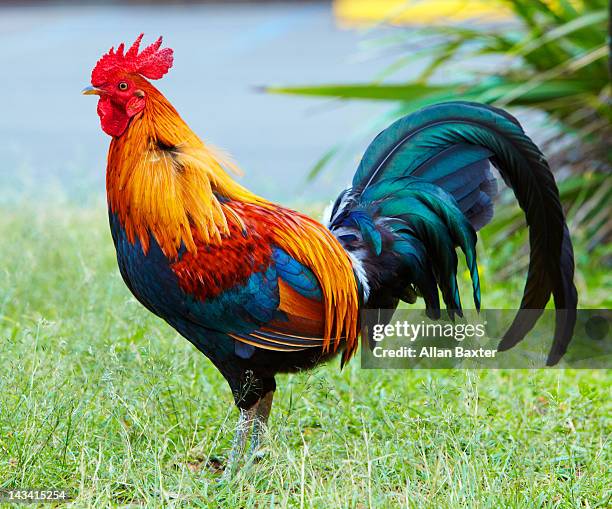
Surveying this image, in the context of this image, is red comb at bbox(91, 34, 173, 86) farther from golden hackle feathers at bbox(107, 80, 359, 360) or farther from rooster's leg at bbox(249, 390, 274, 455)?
rooster's leg at bbox(249, 390, 274, 455)

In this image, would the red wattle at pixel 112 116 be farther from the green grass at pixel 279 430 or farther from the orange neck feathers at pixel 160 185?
the green grass at pixel 279 430

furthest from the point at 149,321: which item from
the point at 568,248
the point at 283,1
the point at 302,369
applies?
the point at 283,1

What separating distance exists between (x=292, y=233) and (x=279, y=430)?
668mm

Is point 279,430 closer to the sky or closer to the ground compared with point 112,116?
closer to the ground

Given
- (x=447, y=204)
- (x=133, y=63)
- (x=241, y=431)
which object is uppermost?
(x=133, y=63)

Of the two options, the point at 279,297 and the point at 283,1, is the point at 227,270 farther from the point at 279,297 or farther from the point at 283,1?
the point at 283,1

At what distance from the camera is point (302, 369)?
3471 mm

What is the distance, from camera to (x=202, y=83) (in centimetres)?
1254

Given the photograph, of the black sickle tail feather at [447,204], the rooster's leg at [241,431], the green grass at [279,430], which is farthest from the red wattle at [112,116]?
the rooster's leg at [241,431]

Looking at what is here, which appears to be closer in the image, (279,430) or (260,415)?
(279,430)

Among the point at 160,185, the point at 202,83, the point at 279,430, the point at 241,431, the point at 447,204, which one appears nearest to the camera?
the point at 160,185

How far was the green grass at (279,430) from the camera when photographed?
3.11 meters

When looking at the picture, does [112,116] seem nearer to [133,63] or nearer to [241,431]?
[133,63]

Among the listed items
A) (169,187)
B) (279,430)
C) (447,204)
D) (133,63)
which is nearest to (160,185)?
(169,187)
